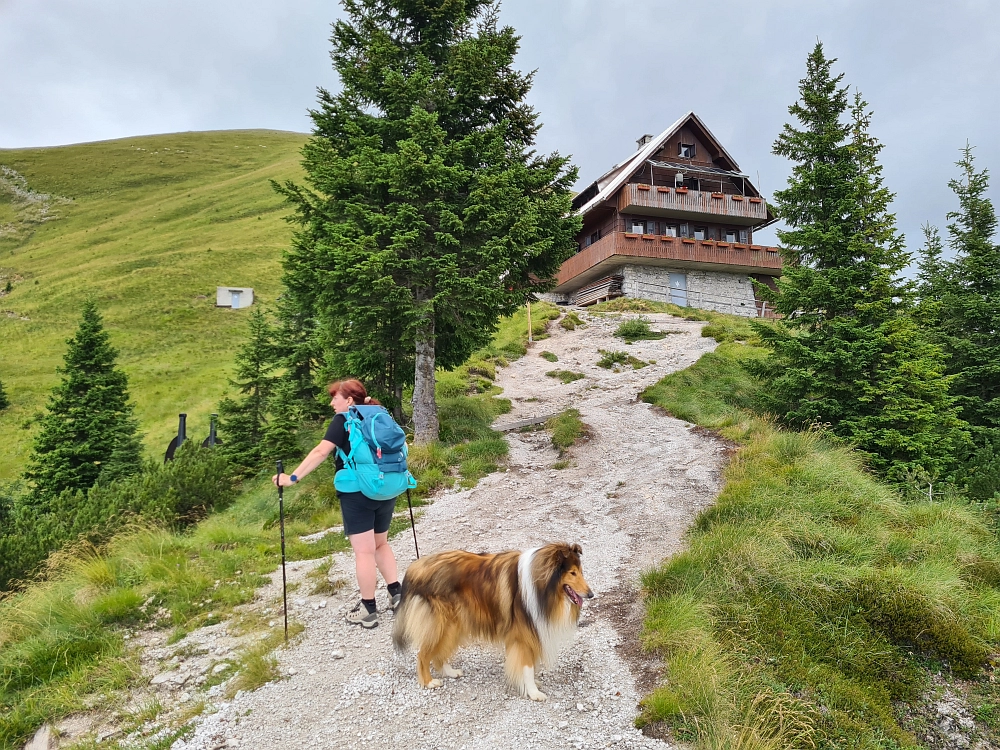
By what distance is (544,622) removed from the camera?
14.2 ft

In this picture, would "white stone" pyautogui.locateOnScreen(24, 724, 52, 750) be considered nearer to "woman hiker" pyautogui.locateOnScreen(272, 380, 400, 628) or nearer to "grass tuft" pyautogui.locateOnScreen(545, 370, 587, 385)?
"woman hiker" pyautogui.locateOnScreen(272, 380, 400, 628)

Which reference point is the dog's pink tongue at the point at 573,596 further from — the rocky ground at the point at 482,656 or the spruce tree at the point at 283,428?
the spruce tree at the point at 283,428

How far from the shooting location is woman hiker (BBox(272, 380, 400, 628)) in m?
5.41

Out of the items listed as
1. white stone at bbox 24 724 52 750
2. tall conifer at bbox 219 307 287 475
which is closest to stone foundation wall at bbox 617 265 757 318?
Result: tall conifer at bbox 219 307 287 475

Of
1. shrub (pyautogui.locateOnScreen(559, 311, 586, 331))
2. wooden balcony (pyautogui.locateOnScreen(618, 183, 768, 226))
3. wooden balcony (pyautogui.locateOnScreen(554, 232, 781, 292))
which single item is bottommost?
shrub (pyautogui.locateOnScreen(559, 311, 586, 331))

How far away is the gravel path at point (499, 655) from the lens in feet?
14.2

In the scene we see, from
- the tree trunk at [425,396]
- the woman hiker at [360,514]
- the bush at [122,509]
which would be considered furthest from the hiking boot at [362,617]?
the tree trunk at [425,396]

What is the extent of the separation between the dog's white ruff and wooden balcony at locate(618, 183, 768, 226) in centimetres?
3218

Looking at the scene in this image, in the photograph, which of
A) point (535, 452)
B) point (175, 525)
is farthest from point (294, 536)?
point (535, 452)

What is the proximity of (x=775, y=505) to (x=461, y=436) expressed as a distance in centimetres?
774

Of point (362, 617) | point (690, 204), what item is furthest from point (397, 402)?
point (690, 204)

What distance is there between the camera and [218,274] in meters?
54.5

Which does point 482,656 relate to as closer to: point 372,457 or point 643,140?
point 372,457

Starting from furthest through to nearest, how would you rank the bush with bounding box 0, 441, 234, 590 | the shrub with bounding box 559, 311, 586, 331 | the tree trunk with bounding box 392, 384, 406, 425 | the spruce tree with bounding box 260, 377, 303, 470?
the shrub with bounding box 559, 311, 586, 331
the spruce tree with bounding box 260, 377, 303, 470
the tree trunk with bounding box 392, 384, 406, 425
the bush with bounding box 0, 441, 234, 590
